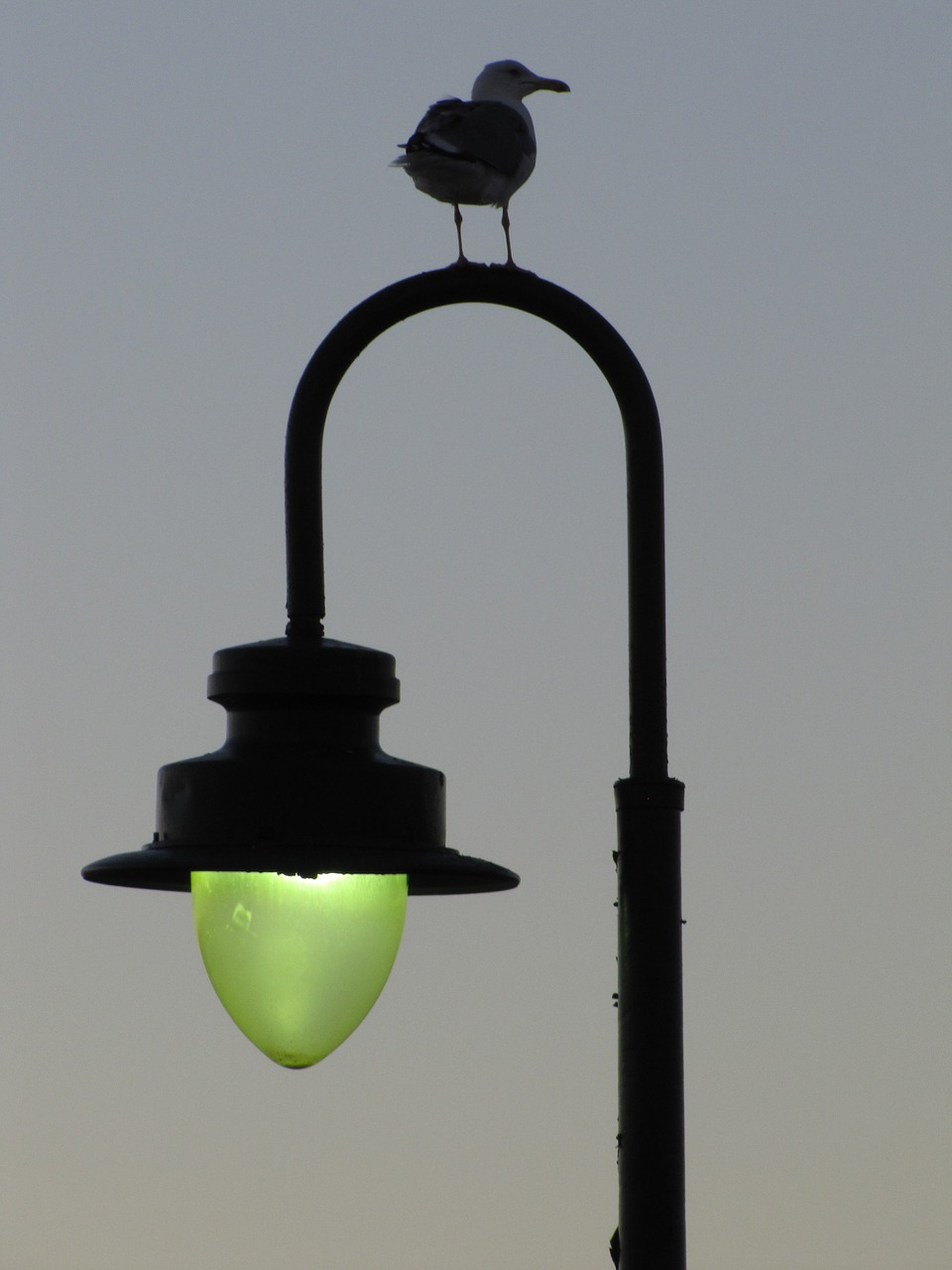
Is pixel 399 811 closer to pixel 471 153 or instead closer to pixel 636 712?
pixel 636 712

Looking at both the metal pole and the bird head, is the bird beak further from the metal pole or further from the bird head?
the metal pole

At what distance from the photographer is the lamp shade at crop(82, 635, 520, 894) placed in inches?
139

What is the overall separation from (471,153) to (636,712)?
509cm

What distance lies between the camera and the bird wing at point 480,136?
829cm

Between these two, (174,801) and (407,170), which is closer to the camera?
(174,801)

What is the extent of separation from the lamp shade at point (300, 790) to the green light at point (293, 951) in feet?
0.44

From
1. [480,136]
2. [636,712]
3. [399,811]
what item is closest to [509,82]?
[480,136]

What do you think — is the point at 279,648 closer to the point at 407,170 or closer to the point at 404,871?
the point at 404,871

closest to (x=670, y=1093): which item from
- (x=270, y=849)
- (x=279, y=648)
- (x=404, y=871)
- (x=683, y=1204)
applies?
(x=683, y=1204)

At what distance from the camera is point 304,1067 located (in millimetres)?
3812

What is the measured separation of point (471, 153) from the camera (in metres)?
8.30

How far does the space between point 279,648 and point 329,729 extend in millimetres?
218

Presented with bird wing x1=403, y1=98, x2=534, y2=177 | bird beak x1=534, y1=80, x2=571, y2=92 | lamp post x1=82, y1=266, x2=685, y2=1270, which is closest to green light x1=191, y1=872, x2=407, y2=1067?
lamp post x1=82, y1=266, x2=685, y2=1270

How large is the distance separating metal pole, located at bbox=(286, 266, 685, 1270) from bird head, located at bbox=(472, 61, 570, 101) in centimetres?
530
